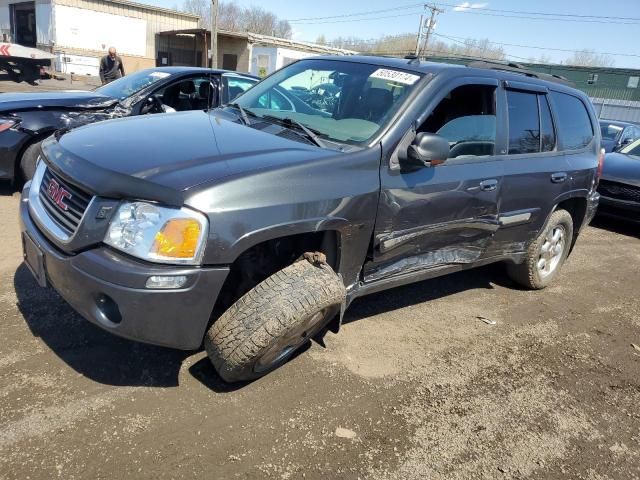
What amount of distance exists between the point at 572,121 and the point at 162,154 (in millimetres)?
3658

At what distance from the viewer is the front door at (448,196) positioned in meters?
2.98

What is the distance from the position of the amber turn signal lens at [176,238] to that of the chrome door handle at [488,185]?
6.92ft

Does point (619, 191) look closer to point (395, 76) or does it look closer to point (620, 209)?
point (620, 209)

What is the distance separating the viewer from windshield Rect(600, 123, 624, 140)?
10.3 metres

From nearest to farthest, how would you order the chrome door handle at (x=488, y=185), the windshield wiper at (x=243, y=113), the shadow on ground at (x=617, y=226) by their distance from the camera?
the windshield wiper at (x=243, y=113)
the chrome door handle at (x=488, y=185)
the shadow on ground at (x=617, y=226)

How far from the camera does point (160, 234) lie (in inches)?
86.4

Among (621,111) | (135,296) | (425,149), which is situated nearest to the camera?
(135,296)

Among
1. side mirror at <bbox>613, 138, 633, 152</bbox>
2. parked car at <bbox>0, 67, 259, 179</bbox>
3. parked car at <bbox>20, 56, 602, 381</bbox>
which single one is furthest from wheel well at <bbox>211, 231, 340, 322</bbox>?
side mirror at <bbox>613, 138, 633, 152</bbox>

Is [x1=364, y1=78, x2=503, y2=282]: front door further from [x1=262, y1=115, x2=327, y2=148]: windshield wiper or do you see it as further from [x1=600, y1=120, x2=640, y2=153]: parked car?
[x1=600, y1=120, x2=640, y2=153]: parked car

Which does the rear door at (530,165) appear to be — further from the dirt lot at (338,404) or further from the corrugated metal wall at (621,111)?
the corrugated metal wall at (621,111)

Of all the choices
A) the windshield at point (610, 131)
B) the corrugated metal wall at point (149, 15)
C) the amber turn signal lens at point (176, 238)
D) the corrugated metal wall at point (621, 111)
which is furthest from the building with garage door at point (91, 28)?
the amber turn signal lens at point (176, 238)

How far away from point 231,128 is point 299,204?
946 millimetres

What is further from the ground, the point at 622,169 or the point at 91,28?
the point at 91,28

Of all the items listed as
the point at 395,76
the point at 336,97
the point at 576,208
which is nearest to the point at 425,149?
the point at 395,76
